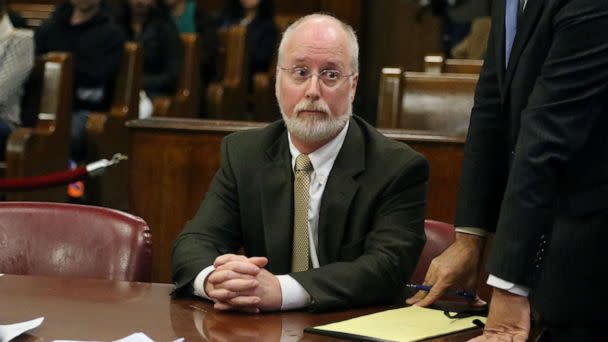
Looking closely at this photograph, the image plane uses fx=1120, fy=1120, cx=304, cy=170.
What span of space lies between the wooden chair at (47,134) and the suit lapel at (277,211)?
3211 millimetres

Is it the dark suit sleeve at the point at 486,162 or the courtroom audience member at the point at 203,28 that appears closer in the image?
the dark suit sleeve at the point at 486,162

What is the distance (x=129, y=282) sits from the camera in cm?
241

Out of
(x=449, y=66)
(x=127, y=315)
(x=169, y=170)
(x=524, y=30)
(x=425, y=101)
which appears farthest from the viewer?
A: (x=449, y=66)

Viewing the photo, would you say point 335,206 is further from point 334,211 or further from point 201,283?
point 201,283

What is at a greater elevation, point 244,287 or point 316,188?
point 316,188

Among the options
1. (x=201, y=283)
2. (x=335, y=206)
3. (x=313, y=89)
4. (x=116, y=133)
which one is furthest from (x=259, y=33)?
(x=201, y=283)

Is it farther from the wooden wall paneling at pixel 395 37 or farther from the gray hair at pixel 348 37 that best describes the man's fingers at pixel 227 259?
the wooden wall paneling at pixel 395 37

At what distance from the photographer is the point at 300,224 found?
266cm

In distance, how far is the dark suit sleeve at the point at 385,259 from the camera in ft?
7.64

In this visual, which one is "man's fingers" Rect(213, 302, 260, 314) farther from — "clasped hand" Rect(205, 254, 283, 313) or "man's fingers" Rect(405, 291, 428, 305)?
"man's fingers" Rect(405, 291, 428, 305)

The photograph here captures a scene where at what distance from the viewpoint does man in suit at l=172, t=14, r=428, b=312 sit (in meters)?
2.57

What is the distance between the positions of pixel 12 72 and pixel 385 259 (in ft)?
13.2

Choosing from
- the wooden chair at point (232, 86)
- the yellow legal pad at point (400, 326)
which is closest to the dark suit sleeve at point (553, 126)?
the yellow legal pad at point (400, 326)

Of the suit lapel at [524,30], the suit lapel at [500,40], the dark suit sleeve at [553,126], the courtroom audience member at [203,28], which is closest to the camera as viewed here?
the dark suit sleeve at [553,126]
